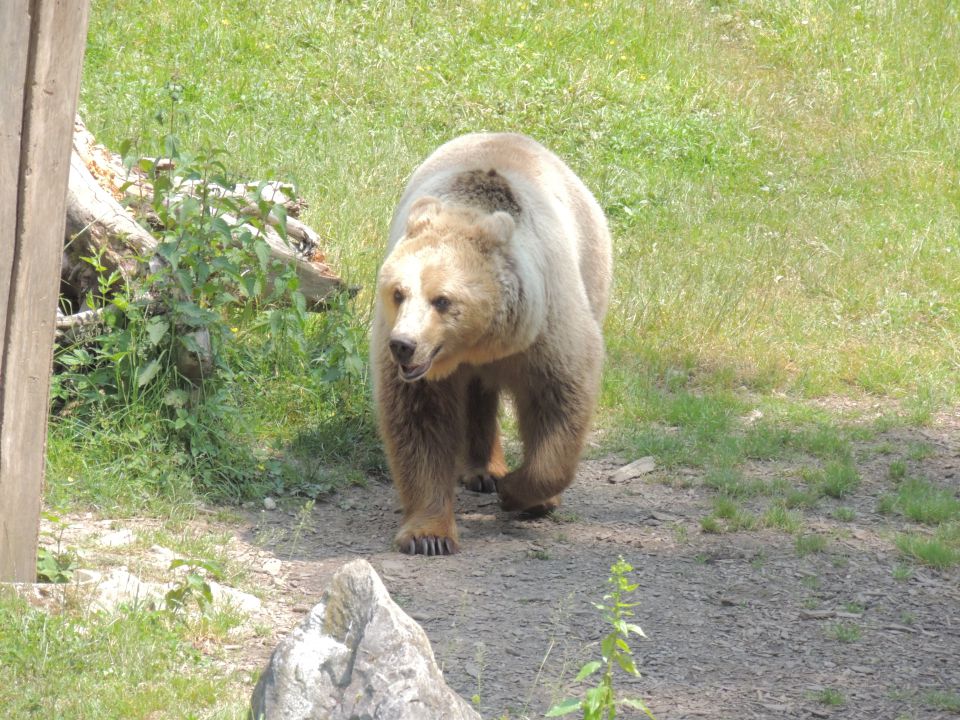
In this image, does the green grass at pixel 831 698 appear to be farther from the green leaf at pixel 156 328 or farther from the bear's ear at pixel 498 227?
the green leaf at pixel 156 328

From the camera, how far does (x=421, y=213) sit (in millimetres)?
5539

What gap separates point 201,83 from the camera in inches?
433

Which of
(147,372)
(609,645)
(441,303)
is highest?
(441,303)

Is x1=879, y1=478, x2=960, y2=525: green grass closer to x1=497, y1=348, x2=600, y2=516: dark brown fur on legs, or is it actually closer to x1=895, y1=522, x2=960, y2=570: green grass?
x1=895, y1=522, x2=960, y2=570: green grass

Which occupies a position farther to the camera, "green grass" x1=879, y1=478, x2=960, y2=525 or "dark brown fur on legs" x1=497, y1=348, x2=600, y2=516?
"green grass" x1=879, y1=478, x2=960, y2=525

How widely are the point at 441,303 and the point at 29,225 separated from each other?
1769 mm

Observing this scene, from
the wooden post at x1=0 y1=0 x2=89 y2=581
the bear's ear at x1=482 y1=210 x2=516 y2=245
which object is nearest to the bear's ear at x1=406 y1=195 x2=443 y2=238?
the bear's ear at x1=482 y1=210 x2=516 y2=245

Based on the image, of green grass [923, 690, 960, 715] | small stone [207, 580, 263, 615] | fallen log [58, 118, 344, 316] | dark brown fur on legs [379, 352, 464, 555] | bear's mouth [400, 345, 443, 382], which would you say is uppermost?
fallen log [58, 118, 344, 316]

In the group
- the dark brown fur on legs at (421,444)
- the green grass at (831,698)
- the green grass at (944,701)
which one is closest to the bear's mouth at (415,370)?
the dark brown fur on legs at (421,444)

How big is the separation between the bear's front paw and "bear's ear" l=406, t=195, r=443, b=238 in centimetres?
138

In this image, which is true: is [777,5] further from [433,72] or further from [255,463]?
[255,463]

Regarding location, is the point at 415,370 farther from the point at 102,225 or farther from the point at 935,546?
the point at 935,546

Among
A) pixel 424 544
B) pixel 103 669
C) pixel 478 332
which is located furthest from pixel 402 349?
pixel 103 669

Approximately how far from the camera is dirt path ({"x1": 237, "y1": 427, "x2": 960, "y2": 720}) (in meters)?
4.30
